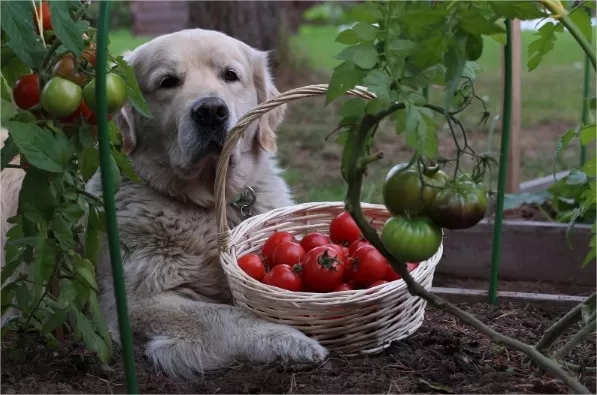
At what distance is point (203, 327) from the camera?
107 inches

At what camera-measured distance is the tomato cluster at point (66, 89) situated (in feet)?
6.04

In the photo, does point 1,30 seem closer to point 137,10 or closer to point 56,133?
point 56,133

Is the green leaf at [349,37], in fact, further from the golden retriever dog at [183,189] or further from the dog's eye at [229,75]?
the dog's eye at [229,75]

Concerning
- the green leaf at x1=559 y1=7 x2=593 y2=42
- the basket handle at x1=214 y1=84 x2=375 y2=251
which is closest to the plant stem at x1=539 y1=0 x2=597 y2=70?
the green leaf at x1=559 y1=7 x2=593 y2=42

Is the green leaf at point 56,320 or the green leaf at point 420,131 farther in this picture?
the green leaf at point 56,320

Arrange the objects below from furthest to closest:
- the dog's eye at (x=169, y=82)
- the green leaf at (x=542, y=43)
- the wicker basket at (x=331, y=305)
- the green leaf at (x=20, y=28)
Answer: the dog's eye at (x=169, y=82), the wicker basket at (x=331, y=305), the green leaf at (x=542, y=43), the green leaf at (x=20, y=28)

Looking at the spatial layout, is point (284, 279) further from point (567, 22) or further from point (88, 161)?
point (567, 22)

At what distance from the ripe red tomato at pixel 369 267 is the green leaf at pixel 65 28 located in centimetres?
115

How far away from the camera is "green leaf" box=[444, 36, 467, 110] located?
1684mm

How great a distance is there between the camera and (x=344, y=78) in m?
1.83

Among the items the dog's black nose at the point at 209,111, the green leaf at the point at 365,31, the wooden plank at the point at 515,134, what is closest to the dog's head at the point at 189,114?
the dog's black nose at the point at 209,111

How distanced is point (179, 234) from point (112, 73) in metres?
1.18

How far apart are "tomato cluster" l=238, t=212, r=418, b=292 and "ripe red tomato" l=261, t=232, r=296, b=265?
0.04 feet

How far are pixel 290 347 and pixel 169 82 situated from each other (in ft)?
4.09
